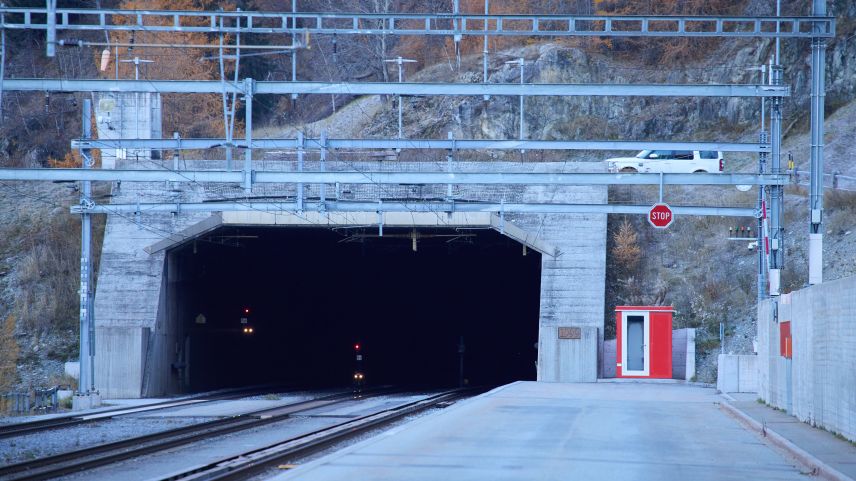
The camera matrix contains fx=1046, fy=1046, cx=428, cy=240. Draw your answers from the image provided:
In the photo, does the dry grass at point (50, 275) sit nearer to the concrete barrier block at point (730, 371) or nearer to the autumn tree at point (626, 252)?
the autumn tree at point (626, 252)

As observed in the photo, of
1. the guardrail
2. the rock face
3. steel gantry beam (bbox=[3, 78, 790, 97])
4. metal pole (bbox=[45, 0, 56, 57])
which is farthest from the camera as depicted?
the rock face

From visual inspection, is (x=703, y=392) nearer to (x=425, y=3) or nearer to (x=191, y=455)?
(x=191, y=455)

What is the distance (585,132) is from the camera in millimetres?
58406

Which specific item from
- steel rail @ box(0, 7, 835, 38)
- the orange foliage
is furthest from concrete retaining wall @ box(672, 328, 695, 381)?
the orange foliage

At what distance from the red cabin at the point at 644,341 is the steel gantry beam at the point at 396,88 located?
511 inches

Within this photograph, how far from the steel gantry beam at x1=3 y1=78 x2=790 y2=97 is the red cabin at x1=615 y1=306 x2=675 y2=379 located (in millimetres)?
12987

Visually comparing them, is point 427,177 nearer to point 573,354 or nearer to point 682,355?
point 573,354

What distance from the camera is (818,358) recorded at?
1939 cm

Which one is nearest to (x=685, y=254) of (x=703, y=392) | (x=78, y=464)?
(x=703, y=392)

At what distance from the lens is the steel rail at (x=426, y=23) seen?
76.7 ft

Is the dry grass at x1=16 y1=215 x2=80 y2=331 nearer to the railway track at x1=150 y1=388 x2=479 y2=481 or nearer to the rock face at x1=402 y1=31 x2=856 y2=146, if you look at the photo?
the railway track at x1=150 y1=388 x2=479 y2=481

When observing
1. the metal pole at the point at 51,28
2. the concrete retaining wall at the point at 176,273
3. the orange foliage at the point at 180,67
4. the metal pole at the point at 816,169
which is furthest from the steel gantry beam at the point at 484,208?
the orange foliage at the point at 180,67

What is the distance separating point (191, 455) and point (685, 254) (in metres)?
31.1

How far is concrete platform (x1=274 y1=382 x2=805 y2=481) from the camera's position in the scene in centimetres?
1403
